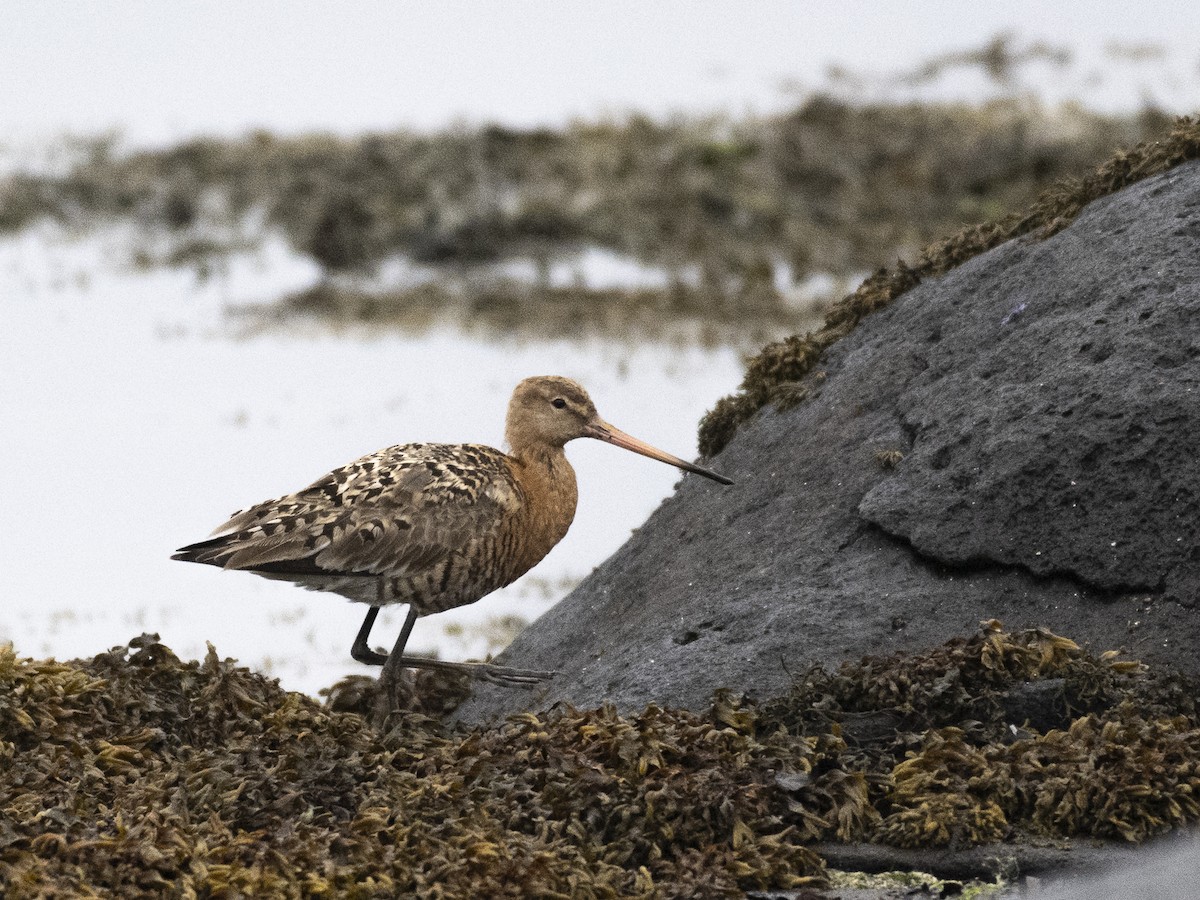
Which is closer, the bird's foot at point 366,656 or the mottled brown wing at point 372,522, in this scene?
the mottled brown wing at point 372,522

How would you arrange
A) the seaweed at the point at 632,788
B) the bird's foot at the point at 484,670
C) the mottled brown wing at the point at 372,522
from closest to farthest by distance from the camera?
the seaweed at the point at 632,788 < the mottled brown wing at the point at 372,522 < the bird's foot at the point at 484,670

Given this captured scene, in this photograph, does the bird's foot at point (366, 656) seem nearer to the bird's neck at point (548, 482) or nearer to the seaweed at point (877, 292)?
the bird's neck at point (548, 482)

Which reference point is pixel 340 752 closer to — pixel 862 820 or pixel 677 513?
pixel 862 820

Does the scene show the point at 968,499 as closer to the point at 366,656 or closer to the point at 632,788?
the point at 632,788

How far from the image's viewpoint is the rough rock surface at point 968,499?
6234 millimetres

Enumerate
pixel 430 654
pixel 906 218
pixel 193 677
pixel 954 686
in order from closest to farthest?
1. pixel 954 686
2. pixel 193 677
3. pixel 430 654
4. pixel 906 218

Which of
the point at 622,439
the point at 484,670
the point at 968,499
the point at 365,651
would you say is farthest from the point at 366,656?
the point at 968,499

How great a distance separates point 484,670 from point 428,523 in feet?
2.53

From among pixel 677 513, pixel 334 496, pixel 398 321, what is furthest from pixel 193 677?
pixel 398 321

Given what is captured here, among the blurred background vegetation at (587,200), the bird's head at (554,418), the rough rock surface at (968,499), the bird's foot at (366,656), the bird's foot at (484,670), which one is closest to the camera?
the rough rock surface at (968,499)

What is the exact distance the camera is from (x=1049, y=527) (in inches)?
250

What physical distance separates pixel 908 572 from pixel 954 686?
2.91ft

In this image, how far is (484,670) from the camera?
7430mm

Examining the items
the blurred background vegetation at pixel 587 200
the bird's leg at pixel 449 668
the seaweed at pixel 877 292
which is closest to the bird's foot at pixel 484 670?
the bird's leg at pixel 449 668
